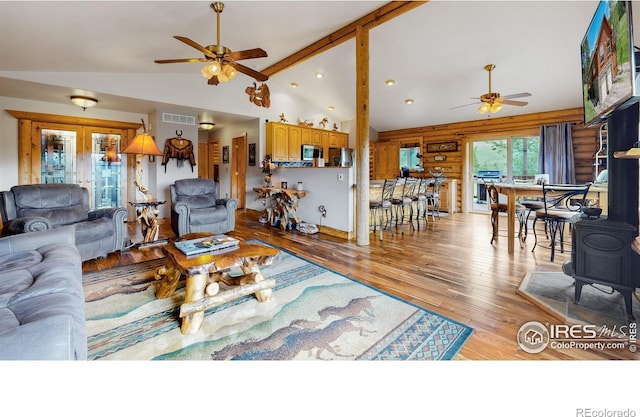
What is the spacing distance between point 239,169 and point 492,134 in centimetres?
→ 659

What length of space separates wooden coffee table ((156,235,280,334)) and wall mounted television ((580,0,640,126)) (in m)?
2.36

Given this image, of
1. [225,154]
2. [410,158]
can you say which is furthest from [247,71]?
[410,158]

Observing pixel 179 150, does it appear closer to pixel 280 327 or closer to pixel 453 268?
pixel 280 327

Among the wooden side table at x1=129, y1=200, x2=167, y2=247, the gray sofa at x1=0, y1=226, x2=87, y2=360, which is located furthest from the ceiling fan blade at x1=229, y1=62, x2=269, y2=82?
the gray sofa at x1=0, y1=226, x2=87, y2=360

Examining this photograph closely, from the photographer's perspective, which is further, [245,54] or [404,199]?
[404,199]

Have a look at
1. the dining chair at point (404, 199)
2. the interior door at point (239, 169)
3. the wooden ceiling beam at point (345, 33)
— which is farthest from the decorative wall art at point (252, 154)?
the dining chair at point (404, 199)

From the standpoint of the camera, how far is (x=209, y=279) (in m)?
2.09

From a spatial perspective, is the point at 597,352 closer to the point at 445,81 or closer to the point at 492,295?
the point at 492,295

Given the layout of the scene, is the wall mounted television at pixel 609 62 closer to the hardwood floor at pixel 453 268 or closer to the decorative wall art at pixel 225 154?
the hardwood floor at pixel 453 268

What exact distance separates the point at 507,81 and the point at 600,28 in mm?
3885

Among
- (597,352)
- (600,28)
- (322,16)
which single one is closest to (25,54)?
(322,16)

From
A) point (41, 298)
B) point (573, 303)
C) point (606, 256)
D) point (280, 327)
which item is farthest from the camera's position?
point (573, 303)

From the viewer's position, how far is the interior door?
7476mm

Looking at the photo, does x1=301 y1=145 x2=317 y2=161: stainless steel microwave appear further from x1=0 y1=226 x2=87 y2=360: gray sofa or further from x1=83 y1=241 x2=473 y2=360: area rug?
x1=0 y1=226 x2=87 y2=360: gray sofa
